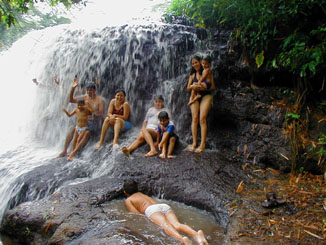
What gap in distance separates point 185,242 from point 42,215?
1.98 metres

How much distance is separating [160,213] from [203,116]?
252 centimetres

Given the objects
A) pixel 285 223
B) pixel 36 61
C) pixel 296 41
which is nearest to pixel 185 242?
pixel 285 223

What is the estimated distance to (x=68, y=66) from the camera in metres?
7.20

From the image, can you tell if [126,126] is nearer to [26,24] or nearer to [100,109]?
[100,109]

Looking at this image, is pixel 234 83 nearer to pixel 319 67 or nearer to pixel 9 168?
pixel 319 67

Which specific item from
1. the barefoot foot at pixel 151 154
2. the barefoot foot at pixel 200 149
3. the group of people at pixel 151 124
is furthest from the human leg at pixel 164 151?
the barefoot foot at pixel 200 149

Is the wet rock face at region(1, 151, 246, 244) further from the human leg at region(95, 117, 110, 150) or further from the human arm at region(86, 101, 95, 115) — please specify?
the human arm at region(86, 101, 95, 115)

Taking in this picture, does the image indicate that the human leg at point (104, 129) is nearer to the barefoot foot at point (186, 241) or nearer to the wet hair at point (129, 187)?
the wet hair at point (129, 187)

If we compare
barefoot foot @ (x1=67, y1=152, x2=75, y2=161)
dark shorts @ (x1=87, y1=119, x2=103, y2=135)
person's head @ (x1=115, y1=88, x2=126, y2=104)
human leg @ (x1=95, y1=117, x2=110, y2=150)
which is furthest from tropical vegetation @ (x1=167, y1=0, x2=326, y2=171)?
barefoot foot @ (x1=67, y1=152, x2=75, y2=161)

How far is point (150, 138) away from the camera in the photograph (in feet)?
16.6

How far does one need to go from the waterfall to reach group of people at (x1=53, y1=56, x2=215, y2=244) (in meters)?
0.38

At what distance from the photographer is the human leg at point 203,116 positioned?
16.4 feet

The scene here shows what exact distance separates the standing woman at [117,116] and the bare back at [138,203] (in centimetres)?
231

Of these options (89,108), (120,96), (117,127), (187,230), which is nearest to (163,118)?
(117,127)
